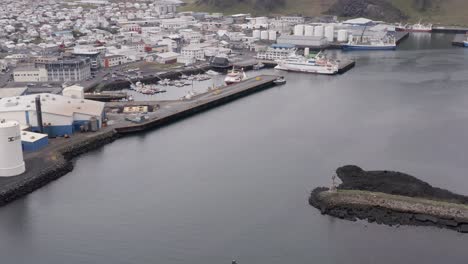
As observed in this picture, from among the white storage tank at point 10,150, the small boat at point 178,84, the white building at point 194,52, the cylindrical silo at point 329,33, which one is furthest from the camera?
the cylindrical silo at point 329,33

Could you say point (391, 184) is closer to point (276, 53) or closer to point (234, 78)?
point (234, 78)

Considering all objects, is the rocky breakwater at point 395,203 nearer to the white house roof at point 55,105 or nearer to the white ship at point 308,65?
the white house roof at point 55,105

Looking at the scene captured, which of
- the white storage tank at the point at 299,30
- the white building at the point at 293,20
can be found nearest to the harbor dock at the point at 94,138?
the white storage tank at the point at 299,30

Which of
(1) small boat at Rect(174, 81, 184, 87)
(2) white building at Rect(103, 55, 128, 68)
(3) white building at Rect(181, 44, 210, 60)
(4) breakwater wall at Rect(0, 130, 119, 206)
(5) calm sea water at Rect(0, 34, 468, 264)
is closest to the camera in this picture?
(5) calm sea water at Rect(0, 34, 468, 264)

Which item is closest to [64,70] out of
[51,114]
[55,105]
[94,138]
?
[55,105]

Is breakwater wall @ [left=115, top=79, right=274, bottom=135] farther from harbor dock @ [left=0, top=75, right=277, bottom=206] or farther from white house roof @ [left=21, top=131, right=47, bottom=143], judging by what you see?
white house roof @ [left=21, top=131, right=47, bottom=143]

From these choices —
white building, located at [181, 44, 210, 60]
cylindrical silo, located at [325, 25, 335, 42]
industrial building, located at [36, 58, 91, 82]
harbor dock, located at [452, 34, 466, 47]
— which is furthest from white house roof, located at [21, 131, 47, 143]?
harbor dock, located at [452, 34, 466, 47]
